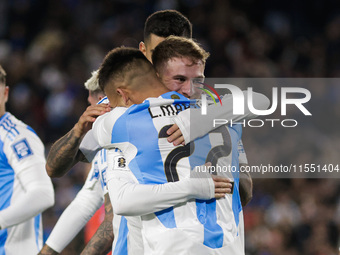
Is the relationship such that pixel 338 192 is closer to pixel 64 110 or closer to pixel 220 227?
pixel 64 110

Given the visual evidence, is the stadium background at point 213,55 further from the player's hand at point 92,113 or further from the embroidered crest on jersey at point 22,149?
the player's hand at point 92,113

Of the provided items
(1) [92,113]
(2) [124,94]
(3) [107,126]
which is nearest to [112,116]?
(3) [107,126]

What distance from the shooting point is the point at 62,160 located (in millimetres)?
3721

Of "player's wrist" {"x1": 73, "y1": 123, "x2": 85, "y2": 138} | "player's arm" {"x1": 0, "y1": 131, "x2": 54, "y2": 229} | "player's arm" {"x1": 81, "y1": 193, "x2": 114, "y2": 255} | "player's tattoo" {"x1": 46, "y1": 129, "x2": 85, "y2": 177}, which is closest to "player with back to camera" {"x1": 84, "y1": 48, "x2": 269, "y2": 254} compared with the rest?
"player's wrist" {"x1": 73, "y1": 123, "x2": 85, "y2": 138}

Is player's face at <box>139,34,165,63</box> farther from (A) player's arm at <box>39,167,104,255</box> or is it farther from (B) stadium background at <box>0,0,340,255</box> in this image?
(B) stadium background at <box>0,0,340,255</box>

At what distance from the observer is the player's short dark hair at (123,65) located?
10.1 ft

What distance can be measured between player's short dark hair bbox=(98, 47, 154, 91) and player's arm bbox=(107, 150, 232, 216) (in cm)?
49

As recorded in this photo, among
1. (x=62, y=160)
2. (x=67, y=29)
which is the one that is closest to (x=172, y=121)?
(x=62, y=160)

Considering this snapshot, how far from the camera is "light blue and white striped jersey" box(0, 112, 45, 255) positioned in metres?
4.46

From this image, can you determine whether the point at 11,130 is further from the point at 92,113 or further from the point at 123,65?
the point at 123,65

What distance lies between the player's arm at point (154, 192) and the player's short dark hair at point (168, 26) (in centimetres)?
165

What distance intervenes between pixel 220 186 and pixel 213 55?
7.69 metres

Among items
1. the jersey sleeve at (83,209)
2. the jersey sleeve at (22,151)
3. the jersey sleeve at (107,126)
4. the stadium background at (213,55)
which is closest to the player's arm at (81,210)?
the jersey sleeve at (83,209)

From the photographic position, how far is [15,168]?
4461 millimetres
